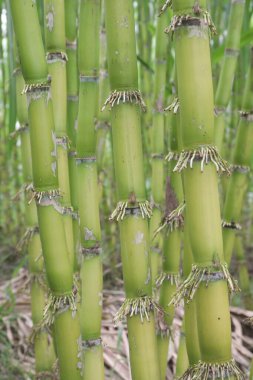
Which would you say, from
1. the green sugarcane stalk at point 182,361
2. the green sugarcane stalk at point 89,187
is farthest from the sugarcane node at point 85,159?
the green sugarcane stalk at point 182,361

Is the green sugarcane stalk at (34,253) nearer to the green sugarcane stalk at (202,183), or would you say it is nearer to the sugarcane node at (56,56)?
the sugarcane node at (56,56)

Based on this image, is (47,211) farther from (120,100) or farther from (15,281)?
(15,281)

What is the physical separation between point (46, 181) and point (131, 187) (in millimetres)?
119

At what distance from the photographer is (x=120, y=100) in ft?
2.35

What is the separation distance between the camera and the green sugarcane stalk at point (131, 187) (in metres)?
0.70

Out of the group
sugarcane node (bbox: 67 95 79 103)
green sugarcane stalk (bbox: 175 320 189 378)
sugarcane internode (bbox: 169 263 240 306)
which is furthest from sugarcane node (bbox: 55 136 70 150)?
green sugarcane stalk (bbox: 175 320 189 378)

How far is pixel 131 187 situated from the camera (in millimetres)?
736

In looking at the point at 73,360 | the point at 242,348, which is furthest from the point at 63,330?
the point at 242,348

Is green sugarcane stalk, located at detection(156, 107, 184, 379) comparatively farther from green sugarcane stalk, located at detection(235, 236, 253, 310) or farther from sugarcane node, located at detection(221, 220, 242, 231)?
green sugarcane stalk, located at detection(235, 236, 253, 310)

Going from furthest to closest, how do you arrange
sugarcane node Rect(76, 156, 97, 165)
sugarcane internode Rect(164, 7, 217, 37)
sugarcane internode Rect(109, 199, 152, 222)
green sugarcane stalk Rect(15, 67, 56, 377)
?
green sugarcane stalk Rect(15, 67, 56, 377) < sugarcane node Rect(76, 156, 97, 165) < sugarcane internode Rect(109, 199, 152, 222) < sugarcane internode Rect(164, 7, 217, 37)

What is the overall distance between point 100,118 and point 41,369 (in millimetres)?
599

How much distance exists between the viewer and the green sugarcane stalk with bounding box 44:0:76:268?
2.80ft

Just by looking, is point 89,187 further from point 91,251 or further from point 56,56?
point 56,56

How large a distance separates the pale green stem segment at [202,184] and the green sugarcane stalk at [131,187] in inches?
3.1
